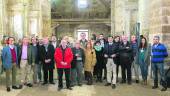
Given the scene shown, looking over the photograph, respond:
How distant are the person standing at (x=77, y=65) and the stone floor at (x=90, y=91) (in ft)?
1.22

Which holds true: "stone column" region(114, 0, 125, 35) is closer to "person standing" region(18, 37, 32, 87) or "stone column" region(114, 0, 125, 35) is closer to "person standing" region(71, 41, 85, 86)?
"person standing" region(71, 41, 85, 86)

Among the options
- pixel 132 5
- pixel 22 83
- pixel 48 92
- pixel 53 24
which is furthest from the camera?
pixel 53 24

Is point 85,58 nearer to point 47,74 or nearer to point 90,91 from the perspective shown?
point 47,74

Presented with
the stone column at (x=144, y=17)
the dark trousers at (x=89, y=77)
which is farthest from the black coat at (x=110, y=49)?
the stone column at (x=144, y=17)

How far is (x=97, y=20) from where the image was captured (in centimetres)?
3478

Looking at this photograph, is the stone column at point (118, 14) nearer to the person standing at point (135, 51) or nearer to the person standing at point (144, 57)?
the person standing at point (135, 51)

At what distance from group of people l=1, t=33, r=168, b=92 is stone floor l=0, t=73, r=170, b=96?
1.00 feet

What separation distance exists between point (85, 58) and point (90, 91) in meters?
1.64

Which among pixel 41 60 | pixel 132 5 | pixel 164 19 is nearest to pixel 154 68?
Result: pixel 164 19

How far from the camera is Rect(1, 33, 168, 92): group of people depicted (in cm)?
1183

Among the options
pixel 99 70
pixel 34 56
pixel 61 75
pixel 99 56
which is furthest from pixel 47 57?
pixel 99 70

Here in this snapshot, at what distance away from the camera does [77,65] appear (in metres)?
12.5

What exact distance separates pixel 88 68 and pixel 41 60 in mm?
1549

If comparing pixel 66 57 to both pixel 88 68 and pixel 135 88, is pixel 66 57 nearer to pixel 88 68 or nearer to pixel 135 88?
pixel 88 68
